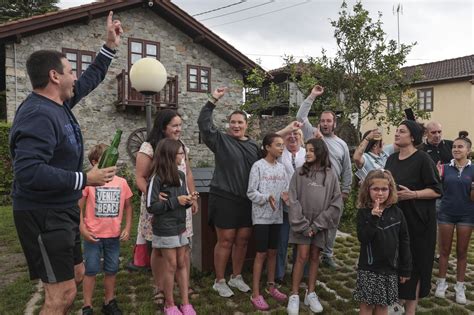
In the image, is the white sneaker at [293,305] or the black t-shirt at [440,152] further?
the black t-shirt at [440,152]

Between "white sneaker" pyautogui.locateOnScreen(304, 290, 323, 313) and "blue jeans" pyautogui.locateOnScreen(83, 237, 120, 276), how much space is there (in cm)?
195

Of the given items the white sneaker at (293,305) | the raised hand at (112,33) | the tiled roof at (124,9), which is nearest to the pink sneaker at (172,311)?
the white sneaker at (293,305)

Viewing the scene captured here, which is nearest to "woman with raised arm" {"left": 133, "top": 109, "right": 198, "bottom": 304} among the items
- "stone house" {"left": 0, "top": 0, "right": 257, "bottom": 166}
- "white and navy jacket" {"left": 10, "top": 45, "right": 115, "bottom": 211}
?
"white and navy jacket" {"left": 10, "top": 45, "right": 115, "bottom": 211}

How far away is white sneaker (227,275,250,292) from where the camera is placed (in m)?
4.08

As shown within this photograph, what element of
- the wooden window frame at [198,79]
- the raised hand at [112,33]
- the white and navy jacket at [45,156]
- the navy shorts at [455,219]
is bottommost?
the navy shorts at [455,219]

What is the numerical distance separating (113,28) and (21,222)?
1.66 m

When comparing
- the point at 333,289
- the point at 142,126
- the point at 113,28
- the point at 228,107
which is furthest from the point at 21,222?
the point at 228,107

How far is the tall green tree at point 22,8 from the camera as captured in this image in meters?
21.2

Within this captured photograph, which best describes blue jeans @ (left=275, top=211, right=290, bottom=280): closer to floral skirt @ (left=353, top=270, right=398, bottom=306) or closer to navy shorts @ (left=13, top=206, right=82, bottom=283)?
floral skirt @ (left=353, top=270, right=398, bottom=306)

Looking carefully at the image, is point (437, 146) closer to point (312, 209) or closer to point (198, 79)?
point (312, 209)

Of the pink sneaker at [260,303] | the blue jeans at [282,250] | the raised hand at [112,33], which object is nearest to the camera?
the raised hand at [112,33]

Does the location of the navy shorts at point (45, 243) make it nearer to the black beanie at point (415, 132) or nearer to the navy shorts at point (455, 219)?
the black beanie at point (415, 132)

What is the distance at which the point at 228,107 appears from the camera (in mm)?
15891

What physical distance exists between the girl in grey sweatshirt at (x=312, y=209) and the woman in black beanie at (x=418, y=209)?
68 cm
